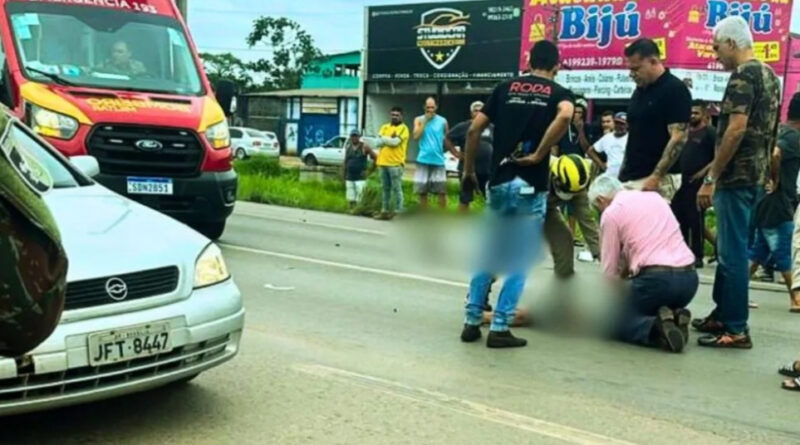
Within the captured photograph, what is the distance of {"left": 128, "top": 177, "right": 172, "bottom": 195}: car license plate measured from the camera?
888 cm

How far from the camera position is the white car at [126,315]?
3.77 metres

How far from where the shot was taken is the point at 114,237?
438 centimetres

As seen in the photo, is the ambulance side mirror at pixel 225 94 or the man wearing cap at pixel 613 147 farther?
the man wearing cap at pixel 613 147

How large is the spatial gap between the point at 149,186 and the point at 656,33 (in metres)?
25.9

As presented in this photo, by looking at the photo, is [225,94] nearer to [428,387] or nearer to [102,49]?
[102,49]

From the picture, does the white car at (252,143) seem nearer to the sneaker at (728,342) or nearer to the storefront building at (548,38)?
the storefront building at (548,38)

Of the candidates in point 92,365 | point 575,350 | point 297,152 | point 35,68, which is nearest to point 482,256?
point 575,350

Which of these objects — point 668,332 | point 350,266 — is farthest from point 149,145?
point 668,332

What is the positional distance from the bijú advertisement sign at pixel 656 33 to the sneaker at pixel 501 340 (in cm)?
2620

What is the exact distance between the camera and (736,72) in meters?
6.01

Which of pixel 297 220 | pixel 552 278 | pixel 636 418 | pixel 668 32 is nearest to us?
pixel 636 418

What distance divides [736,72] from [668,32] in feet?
88.5

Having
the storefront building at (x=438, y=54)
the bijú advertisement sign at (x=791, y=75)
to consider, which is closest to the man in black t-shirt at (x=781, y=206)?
the bijú advertisement sign at (x=791, y=75)

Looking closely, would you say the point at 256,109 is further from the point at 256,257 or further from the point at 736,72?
the point at 736,72
